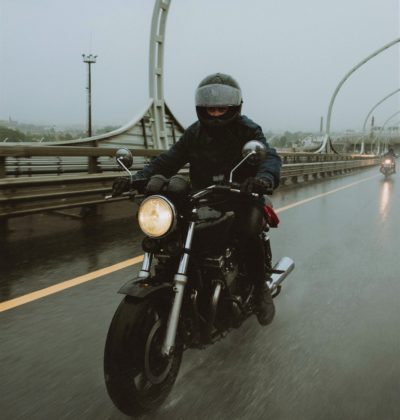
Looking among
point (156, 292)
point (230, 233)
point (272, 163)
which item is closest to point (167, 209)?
point (156, 292)

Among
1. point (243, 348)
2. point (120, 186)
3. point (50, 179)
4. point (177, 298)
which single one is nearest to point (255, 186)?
point (177, 298)

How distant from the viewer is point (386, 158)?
27.9 meters

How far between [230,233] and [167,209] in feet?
2.97

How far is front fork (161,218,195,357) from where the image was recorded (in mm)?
2619

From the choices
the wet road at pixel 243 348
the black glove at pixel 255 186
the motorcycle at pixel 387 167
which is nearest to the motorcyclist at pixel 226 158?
the black glove at pixel 255 186

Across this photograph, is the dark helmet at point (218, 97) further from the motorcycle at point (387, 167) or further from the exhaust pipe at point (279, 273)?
the motorcycle at point (387, 167)

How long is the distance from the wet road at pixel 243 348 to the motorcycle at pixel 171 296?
204 mm

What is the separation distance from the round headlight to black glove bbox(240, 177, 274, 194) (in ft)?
1.52

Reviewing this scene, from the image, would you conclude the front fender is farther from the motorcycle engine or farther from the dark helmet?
the dark helmet

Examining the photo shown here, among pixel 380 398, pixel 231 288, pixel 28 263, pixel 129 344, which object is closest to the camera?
pixel 129 344

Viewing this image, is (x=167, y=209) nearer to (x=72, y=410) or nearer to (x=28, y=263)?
(x=72, y=410)

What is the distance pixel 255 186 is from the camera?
2.89 m

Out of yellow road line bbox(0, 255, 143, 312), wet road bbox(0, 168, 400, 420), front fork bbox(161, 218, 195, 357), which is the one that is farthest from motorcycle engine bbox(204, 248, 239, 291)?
yellow road line bbox(0, 255, 143, 312)

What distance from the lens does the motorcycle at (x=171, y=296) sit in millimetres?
2518
